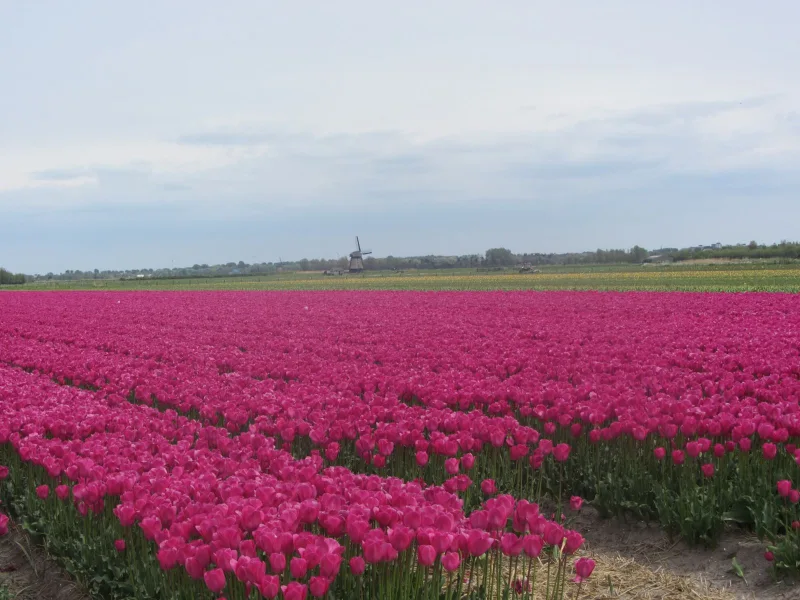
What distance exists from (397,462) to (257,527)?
2773mm

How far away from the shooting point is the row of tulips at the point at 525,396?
224 inches

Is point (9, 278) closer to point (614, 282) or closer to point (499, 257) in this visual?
point (499, 257)

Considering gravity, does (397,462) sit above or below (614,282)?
below

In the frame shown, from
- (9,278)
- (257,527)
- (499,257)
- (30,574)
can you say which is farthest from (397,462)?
(9,278)

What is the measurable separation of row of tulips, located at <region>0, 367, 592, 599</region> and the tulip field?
0.05ft

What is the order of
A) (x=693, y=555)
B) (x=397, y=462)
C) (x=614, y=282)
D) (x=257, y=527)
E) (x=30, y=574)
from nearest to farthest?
(x=257, y=527), (x=693, y=555), (x=30, y=574), (x=397, y=462), (x=614, y=282)

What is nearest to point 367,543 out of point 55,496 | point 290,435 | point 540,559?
point 540,559

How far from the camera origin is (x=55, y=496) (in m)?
5.73

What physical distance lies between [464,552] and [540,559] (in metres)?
2.00

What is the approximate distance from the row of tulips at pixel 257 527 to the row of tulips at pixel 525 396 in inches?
28.8

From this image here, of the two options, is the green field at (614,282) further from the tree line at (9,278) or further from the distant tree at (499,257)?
the tree line at (9,278)

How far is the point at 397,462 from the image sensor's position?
634 cm

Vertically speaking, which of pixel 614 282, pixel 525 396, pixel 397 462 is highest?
pixel 525 396

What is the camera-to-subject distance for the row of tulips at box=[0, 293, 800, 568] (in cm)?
569
